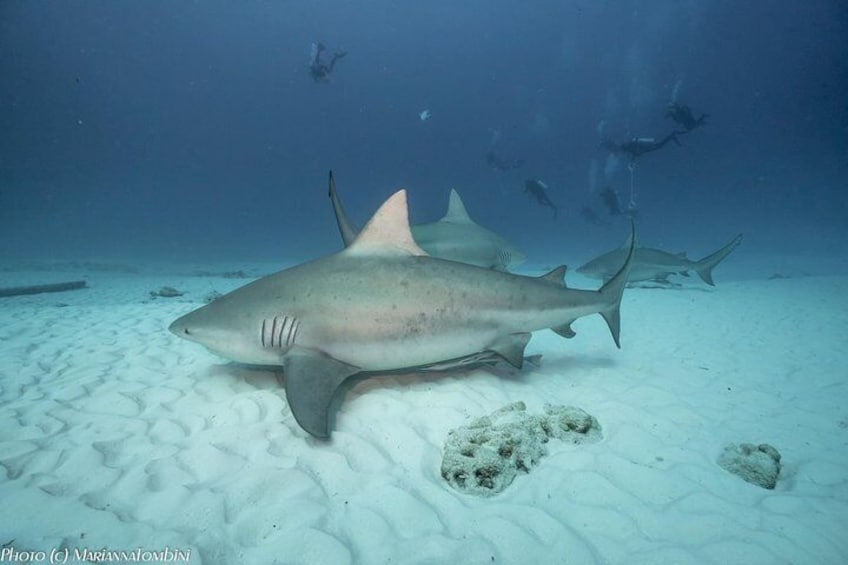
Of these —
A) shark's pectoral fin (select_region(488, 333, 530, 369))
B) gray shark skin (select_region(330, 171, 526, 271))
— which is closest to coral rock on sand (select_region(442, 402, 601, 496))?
shark's pectoral fin (select_region(488, 333, 530, 369))

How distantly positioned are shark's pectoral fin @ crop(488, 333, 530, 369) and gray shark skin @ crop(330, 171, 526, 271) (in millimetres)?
3665

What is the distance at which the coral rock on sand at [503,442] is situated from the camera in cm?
255

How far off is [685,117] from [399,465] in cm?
2493

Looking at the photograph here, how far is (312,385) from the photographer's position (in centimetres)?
308

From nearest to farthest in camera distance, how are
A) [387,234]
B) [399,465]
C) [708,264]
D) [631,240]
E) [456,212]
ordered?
[399,465] < [387,234] < [631,240] < [456,212] < [708,264]

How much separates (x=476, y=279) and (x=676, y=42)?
501 ft

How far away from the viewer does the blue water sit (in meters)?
107

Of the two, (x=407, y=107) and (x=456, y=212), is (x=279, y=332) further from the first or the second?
(x=407, y=107)

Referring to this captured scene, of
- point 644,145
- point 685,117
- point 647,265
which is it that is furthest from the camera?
point 644,145

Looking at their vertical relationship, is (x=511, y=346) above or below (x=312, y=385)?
above

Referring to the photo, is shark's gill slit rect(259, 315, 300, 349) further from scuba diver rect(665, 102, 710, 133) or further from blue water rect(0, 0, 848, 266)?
blue water rect(0, 0, 848, 266)

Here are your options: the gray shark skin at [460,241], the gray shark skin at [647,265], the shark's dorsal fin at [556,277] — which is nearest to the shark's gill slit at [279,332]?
the shark's dorsal fin at [556,277]

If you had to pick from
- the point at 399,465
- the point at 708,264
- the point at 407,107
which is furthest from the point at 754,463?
the point at 407,107

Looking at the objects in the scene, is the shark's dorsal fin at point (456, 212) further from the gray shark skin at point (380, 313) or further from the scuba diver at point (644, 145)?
the scuba diver at point (644, 145)
